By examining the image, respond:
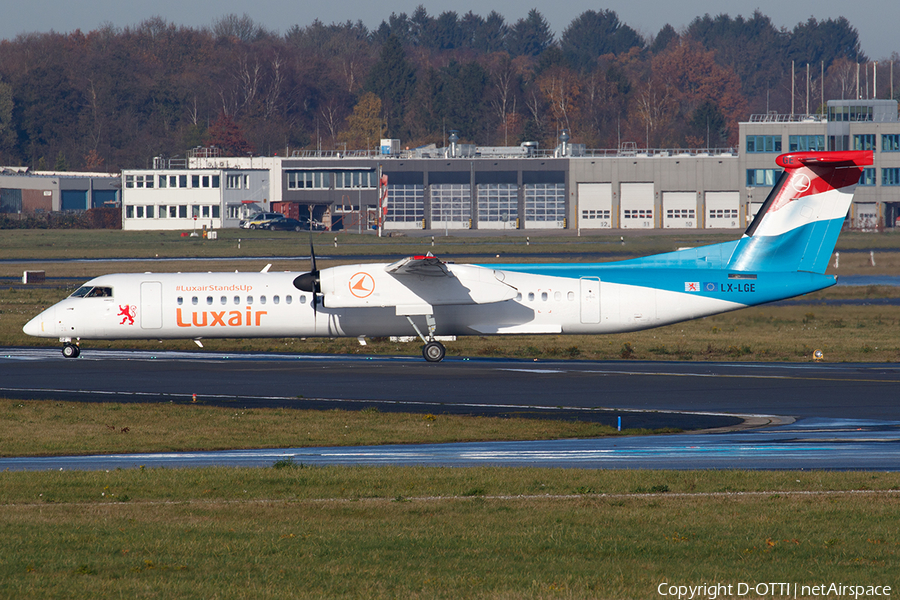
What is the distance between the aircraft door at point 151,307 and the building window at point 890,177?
8585cm

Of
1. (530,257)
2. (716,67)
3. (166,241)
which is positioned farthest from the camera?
(716,67)

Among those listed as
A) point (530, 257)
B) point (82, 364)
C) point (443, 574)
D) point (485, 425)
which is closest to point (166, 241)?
point (530, 257)

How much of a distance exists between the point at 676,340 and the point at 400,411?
1717 centimetres

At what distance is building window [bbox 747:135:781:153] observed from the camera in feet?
321

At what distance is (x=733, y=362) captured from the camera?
3002cm

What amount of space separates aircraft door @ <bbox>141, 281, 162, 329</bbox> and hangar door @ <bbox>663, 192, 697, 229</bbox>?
82.2 metres

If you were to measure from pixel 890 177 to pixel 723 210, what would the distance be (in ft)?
53.5

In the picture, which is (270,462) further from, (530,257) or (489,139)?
(489,139)

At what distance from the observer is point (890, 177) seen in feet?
319

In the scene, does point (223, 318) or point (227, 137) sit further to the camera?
point (227, 137)

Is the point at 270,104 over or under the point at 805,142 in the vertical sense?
over

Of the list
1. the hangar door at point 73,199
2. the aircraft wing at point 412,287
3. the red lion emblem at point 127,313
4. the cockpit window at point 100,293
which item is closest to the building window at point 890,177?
the aircraft wing at point 412,287

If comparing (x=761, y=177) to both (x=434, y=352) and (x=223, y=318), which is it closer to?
(x=434, y=352)

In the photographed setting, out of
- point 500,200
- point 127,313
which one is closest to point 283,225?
point 500,200
